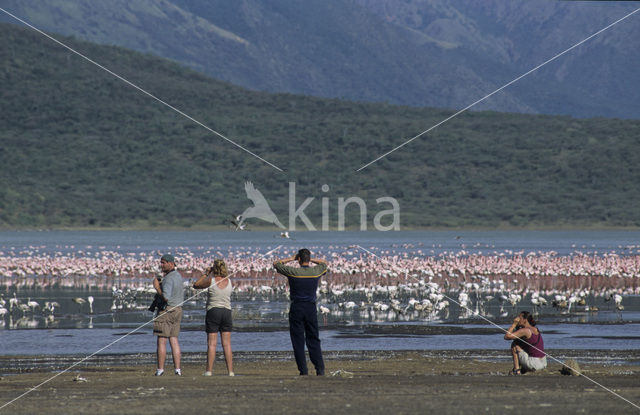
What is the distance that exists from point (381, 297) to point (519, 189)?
237 ft

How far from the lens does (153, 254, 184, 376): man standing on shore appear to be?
14.8m

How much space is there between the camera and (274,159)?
106 m

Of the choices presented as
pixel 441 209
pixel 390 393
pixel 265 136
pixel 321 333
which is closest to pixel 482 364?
pixel 390 393

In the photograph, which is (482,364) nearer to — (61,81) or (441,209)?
(441,209)

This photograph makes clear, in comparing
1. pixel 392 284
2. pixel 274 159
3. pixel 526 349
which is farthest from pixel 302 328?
pixel 274 159

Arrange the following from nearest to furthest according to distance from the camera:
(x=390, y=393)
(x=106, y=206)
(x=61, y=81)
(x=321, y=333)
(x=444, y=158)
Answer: (x=390, y=393)
(x=321, y=333)
(x=106, y=206)
(x=444, y=158)
(x=61, y=81)

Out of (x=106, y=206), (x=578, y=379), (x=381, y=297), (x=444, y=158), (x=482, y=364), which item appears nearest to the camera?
(x=578, y=379)

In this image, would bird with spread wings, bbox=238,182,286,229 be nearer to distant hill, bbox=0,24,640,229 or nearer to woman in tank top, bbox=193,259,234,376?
distant hill, bbox=0,24,640,229

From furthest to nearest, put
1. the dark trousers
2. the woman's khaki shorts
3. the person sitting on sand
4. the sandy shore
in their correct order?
1. the person sitting on sand
2. the woman's khaki shorts
3. the dark trousers
4. the sandy shore

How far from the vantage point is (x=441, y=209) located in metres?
99.2

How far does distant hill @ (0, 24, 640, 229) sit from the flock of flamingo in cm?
5042

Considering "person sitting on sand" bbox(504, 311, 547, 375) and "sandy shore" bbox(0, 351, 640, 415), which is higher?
"person sitting on sand" bbox(504, 311, 547, 375)

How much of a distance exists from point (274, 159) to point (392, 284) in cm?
7156

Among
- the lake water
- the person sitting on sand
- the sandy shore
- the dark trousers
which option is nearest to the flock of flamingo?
Answer: the lake water
